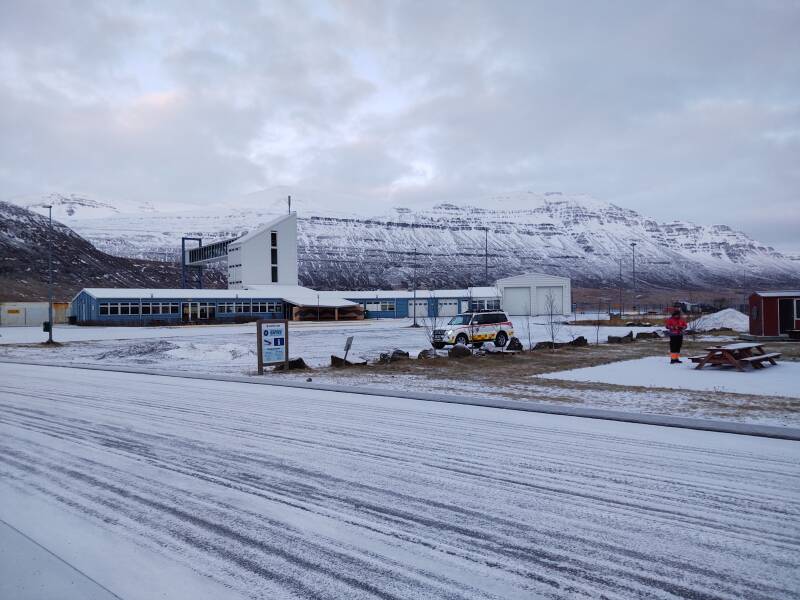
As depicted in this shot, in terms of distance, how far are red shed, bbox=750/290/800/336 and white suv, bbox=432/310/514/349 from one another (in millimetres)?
14510

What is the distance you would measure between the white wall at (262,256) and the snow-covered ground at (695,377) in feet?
199

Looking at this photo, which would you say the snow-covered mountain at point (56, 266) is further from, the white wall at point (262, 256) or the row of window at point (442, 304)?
the row of window at point (442, 304)

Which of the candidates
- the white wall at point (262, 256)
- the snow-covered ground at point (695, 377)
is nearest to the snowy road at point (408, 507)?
the snow-covered ground at point (695, 377)

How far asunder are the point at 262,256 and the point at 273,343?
58578mm

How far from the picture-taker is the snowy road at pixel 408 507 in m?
4.07

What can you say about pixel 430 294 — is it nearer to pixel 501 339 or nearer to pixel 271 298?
pixel 271 298

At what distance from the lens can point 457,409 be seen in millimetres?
10789

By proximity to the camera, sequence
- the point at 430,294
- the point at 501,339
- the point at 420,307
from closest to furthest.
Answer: the point at 501,339, the point at 430,294, the point at 420,307

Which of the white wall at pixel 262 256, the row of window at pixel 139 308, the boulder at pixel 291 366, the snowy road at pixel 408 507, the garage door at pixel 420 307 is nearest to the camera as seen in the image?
the snowy road at pixel 408 507

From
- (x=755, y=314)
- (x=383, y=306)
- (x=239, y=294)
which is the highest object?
(x=239, y=294)

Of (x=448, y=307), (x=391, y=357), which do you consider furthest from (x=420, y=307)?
(x=391, y=357)

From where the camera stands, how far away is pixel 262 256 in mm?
75125

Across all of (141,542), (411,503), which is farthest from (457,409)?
(141,542)

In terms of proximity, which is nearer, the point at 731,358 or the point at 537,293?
the point at 731,358
